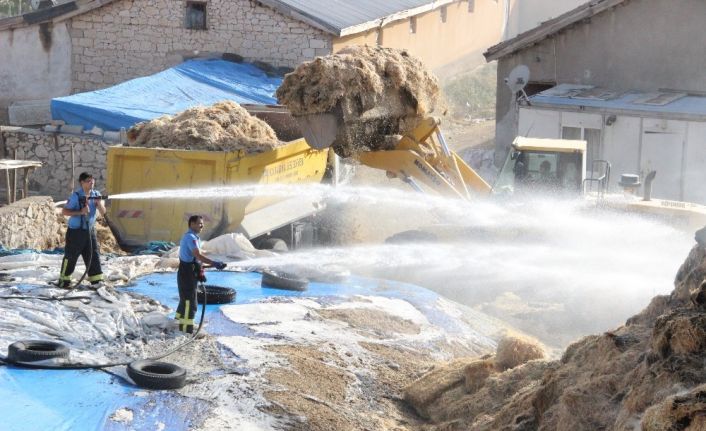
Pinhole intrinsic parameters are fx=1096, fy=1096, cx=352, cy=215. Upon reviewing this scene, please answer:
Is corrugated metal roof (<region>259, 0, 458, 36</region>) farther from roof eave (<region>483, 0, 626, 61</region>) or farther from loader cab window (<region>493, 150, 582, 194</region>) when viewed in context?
loader cab window (<region>493, 150, 582, 194</region>)

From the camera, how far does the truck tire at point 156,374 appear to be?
36.7ft

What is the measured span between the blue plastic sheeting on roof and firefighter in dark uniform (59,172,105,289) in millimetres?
10967

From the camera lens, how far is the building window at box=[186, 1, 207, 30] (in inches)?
1200

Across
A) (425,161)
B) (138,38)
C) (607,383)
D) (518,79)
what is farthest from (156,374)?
(138,38)

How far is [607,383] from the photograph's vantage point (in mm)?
9648

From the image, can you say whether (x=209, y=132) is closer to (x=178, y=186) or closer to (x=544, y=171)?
(x=178, y=186)

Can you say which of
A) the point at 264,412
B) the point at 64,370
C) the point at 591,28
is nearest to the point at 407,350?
the point at 264,412

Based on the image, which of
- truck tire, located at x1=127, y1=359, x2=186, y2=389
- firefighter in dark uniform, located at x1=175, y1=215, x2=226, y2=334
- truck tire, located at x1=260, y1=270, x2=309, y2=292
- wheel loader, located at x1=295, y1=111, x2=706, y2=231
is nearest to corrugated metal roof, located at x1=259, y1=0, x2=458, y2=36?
wheel loader, located at x1=295, y1=111, x2=706, y2=231

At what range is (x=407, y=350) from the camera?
14398 mm

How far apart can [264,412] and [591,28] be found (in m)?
20.1

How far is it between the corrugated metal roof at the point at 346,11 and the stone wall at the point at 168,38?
40 cm

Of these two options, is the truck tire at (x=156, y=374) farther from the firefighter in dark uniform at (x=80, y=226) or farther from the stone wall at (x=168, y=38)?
the stone wall at (x=168, y=38)

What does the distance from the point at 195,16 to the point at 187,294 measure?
18951mm

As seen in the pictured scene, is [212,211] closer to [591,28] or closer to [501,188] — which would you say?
[501,188]
